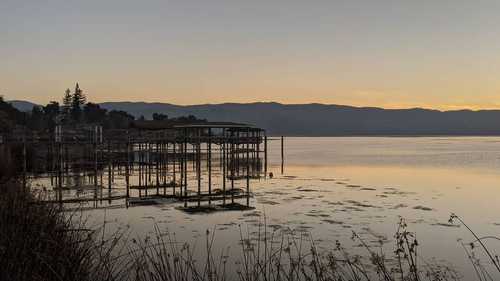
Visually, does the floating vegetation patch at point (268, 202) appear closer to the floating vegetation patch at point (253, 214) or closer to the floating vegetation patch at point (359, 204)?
the floating vegetation patch at point (253, 214)

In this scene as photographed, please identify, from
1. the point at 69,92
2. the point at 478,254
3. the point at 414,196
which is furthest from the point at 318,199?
the point at 69,92

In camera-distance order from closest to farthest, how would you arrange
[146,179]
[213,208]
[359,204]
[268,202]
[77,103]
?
[213,208], [359,204], [268,202], [146,179], [77,103]

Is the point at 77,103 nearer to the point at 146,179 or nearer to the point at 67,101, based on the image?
the point at 67,101

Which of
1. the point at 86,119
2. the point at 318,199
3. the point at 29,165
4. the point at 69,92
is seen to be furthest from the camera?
the point at 69,92

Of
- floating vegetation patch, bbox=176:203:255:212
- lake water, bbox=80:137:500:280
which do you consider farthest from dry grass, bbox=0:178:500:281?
floating vegetation patch, bbox=176:203:255:212

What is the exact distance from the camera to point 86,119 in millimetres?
97000

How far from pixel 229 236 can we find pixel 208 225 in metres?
1.67

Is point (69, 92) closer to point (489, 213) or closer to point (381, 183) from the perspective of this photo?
point (381, 183)

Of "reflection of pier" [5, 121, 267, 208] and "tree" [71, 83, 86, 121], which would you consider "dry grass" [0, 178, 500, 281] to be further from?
"tree" [71, 83, 86, 121]

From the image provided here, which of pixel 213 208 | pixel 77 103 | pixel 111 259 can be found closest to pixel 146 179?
pixel 213 208

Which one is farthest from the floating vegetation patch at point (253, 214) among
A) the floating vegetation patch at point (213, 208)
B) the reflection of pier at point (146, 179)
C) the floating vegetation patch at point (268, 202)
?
the floating vegetation patch at point (268, 202)

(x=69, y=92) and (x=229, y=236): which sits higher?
(x=69, y=92)

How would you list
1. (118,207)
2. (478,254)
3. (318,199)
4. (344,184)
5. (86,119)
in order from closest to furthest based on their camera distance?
(478,254), (118,207), (318,199), (344,184), (86,119)

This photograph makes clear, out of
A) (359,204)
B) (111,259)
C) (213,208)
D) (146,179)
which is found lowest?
(359,204)
